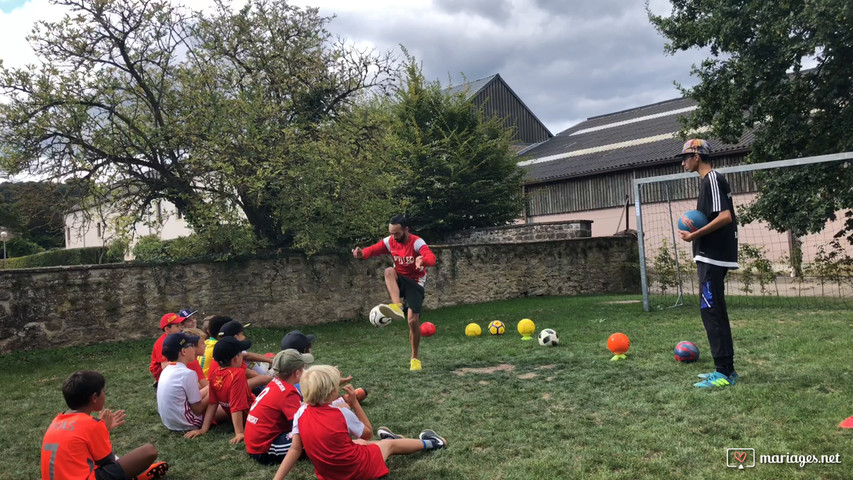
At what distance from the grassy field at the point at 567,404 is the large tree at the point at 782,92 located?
2.75 m

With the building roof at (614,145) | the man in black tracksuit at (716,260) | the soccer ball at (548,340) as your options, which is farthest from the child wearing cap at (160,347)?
the building roof at (614,145)

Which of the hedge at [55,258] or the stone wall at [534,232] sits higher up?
the hedge at [55,258]

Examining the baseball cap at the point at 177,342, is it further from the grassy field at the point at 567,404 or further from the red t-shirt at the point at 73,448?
the red t-shirt at the point at 73,448

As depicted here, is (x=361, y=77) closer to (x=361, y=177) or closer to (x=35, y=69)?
(x=361, y=177)

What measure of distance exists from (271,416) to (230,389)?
966mm

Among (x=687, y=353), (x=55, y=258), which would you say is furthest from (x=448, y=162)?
(x=55, y=258)

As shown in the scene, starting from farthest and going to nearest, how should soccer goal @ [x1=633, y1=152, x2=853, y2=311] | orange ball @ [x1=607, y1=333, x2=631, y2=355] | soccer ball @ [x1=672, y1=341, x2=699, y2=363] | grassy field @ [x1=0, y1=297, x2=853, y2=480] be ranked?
soccer goal @ [x1=633, y1=152, x2=853, y2=311] → orange ball @ [x1=607, y1=333, x2=631, y2=355] → soccer ball @ [x1=672, y1=341, x2=699, y2=363] → grassy field @ [x1=0, y1=297, x2=853, y2=480]

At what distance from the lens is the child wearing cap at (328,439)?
3.82 m

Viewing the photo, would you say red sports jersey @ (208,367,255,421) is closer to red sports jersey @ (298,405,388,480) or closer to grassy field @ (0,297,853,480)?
grassy field @ (0,297,853,480)

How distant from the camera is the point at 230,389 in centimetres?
532

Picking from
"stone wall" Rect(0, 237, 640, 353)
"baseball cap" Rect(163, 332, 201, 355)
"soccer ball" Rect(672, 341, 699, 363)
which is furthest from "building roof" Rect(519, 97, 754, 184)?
"baseball cap" Rect(163, 332, 201, 355)

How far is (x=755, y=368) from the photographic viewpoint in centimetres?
627

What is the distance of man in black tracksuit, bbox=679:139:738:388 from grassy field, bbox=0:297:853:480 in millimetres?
263

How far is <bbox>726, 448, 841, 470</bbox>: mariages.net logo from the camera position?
3.62 metres
